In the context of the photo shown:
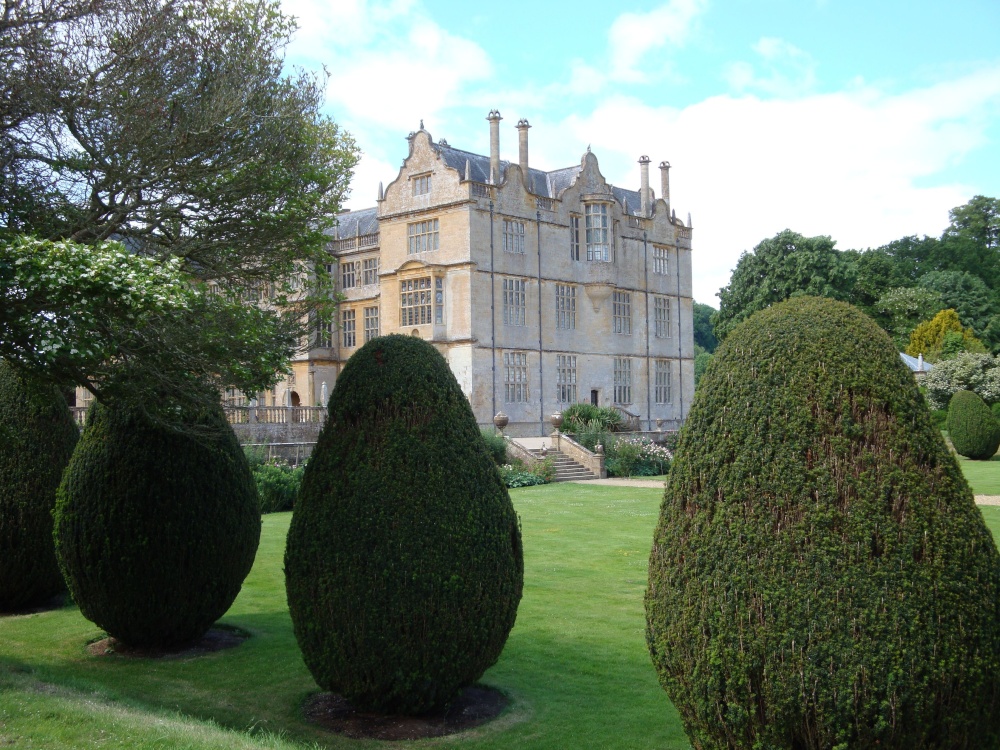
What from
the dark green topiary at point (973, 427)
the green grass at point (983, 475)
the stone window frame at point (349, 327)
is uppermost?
the stone window frame at point (349, 327)

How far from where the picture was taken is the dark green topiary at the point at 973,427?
123ft

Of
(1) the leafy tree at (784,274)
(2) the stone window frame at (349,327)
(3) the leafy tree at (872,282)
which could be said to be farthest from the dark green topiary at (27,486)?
(3) the leafy tree at (872,282)

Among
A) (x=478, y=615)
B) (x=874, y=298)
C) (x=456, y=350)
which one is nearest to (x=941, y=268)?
(x=874, y=298)

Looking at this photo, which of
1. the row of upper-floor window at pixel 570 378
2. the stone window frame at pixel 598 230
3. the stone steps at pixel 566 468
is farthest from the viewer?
the stone window frame at pixel 598 230

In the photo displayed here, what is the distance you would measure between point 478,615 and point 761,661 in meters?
2.99

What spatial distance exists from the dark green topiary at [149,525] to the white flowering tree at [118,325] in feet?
3.03

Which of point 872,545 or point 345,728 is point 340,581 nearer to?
point 345,728

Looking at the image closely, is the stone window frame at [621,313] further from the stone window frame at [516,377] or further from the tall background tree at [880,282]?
the tall background tree at [880,282]

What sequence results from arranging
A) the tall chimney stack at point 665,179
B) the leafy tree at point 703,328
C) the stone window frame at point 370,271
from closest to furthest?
the stone window frame at point 370,271 < the tall chimney stack at point 665,179 < the leafy tree at point 703,328

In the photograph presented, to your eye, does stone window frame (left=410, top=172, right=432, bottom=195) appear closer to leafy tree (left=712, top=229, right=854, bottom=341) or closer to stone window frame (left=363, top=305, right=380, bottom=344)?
stone window frame (left=363, top=305, right=380, bottom=344)

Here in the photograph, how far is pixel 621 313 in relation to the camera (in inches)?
1695

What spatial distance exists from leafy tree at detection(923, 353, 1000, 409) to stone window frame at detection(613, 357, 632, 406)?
1331 centimetres

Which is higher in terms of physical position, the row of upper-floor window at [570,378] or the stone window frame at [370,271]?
the stone window frame at [370,271]

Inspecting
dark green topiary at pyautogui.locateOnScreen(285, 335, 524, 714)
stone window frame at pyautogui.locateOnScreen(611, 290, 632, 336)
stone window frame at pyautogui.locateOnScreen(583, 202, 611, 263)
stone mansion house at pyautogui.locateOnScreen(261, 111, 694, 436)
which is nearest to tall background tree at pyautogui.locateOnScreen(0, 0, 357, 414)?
dark green topiary at pyautogui.locateOnScreen(285, 335, 524, 714)
